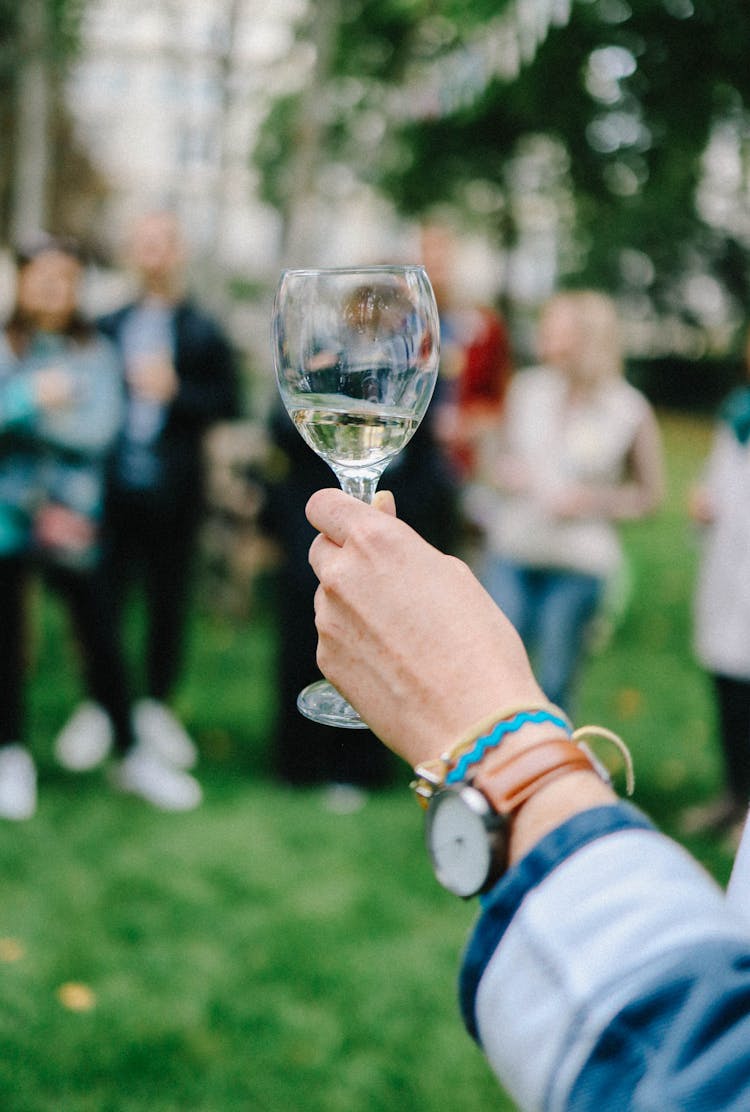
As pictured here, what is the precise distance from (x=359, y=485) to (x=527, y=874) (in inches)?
21.5

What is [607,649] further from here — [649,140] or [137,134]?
[137,134]

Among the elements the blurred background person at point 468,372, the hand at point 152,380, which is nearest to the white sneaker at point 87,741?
the hand at point 152,380

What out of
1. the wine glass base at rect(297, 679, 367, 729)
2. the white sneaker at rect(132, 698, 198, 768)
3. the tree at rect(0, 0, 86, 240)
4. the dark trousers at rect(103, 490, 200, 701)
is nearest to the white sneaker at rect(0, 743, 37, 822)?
the white sneaker at rect(132, 698, 198, 768)

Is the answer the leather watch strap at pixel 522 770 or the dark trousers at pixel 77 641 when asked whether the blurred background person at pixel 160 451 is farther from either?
the leather watch strap at pixel 522 770

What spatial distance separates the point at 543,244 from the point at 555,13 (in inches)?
848

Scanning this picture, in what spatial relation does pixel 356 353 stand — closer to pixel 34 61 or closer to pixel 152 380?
pixel 152 380

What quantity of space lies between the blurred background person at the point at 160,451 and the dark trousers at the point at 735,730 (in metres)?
2.05

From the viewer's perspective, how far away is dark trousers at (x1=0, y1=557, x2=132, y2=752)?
13.0 feet

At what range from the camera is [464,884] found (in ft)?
2.98

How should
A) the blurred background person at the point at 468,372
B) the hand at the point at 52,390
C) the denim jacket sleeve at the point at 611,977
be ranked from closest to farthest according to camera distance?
1. the denim jacket sleeve at the point at 611,977
2. the hand at the point at 52,390
3. the blurred background person at the point at 468,372

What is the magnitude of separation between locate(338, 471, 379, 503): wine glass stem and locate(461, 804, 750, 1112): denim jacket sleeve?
0.52m

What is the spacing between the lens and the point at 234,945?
10.6 feet

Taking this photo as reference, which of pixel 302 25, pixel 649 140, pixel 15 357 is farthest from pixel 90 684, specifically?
pixel 302 25

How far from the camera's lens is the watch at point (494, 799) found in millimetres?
877
